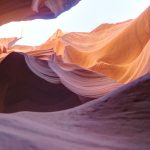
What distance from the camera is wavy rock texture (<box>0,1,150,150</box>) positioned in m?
0.59

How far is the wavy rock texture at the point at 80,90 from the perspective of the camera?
0.59 m

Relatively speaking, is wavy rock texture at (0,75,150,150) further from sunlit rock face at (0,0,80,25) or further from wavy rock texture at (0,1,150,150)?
sunlit rock face at (0,0,80,25)

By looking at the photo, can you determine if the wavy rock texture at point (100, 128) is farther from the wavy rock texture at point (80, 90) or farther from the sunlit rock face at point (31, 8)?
the sunlit rock face at point (31, 8)

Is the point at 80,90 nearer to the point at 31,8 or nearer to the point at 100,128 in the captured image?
the point at 31,8

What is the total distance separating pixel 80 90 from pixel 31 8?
1.98 feet

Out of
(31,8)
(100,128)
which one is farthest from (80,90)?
(100,128)

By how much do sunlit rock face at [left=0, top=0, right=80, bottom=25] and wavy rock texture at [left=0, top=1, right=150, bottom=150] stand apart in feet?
A: 0.17

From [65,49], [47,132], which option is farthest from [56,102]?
[47,132]

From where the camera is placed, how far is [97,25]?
108 inches

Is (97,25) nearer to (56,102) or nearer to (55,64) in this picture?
(55,64)

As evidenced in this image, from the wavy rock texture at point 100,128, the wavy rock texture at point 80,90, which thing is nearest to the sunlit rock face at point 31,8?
the wavy rock texture at point 80,90

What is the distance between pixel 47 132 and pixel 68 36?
6.54ft

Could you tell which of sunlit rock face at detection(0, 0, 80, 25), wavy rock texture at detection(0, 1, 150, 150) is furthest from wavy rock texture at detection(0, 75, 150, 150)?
sunlit rock face at detection(0, 0, 80, 25)

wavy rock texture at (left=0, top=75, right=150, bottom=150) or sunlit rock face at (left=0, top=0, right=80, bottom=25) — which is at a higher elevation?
sunlit rock face at (left=0, top=0, right=80, bottom=25)
